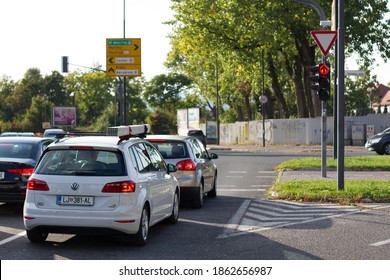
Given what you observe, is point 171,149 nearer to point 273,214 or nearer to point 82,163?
point 273,214

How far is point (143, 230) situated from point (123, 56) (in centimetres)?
3136

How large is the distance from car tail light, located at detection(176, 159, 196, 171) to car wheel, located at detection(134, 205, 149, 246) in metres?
4.20

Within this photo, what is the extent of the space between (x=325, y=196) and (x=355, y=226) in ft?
12.7

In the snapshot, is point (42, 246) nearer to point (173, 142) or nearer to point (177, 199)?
point (177, 199)

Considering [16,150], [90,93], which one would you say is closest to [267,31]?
[16,150]

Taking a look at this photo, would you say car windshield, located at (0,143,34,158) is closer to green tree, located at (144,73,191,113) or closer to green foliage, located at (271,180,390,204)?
green foliage, located at (271,180,390,204)

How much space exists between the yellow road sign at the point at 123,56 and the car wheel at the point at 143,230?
29.9 m

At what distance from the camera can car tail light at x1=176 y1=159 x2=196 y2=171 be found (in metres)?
13.9

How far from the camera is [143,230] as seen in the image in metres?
9.35

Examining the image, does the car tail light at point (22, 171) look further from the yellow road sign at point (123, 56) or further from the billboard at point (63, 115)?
the billboard at point (63, 115)

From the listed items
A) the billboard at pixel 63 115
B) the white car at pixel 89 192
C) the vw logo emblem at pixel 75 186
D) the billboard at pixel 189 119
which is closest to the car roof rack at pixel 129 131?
the white car at pixel 89 192

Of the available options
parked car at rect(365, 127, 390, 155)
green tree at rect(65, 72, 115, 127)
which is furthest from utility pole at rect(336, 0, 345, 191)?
green tree at rect(65, 72, 115, 127)

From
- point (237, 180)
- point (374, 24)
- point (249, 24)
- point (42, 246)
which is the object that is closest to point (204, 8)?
point (249, 24)

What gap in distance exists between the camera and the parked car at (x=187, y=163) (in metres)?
13.9
